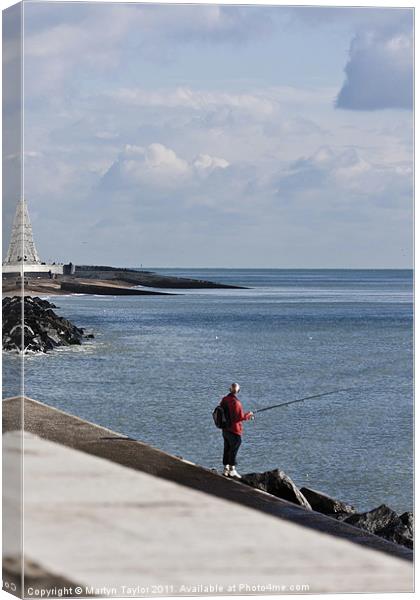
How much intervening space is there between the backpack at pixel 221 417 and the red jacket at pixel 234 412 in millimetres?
35

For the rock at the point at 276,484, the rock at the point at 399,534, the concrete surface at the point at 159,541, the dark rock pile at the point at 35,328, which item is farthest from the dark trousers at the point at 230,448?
the dark rock pile at the point at 35,328

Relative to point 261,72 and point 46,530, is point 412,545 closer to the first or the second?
point 46,530

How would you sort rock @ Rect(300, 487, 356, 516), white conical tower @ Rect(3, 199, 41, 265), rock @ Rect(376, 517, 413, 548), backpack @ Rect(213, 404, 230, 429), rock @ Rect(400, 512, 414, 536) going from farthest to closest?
rock @ Rect(300, 487, 356, 516) → rock @ Rect(400, 512, 414, 536) → rock @ Rect(376, 517, 413, 548) → backpack @ Rect(213, 404, 230, 429) → white conical tower @ Rect(3, 199, 41, 265)

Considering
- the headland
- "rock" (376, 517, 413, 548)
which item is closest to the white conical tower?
the headland

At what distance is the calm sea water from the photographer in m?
14.8

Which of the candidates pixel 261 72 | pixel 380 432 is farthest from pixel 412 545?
pixel 261 72

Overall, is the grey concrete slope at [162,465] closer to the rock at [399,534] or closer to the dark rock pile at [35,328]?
the rock at [399,534]

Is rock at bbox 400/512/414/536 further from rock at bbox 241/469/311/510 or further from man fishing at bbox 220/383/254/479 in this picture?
man fishing at bbox 220/383/254/479

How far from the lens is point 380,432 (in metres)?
15.2

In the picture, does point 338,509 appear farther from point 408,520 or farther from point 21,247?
point 21,247

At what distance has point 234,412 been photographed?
48.6ft

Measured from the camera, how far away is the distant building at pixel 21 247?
570 inches

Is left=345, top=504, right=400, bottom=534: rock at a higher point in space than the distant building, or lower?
lower

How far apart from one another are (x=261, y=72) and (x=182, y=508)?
481 centimetres
